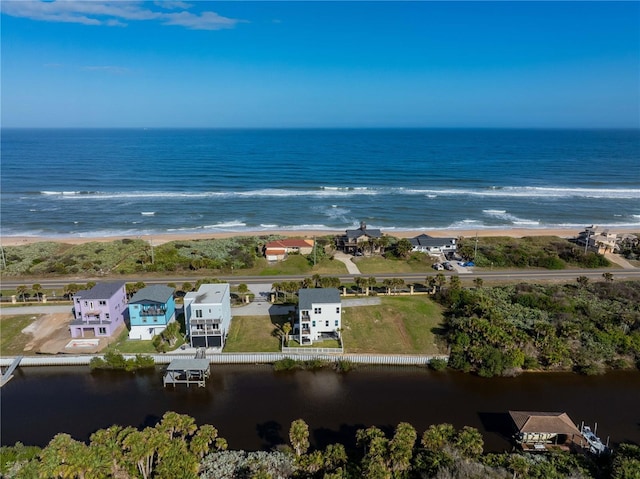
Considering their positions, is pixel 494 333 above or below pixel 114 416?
above

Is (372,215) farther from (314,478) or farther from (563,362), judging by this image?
(314,478)

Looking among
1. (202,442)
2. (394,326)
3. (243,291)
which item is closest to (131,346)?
(243,291)

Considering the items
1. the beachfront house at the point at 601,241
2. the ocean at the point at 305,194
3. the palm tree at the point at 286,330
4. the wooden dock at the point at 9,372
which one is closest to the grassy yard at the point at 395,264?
the palm tree at the point at 286,330

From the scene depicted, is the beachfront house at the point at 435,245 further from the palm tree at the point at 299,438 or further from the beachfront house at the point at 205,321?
the palm tree at the point at 299,438

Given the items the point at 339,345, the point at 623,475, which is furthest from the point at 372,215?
the point at 623,475

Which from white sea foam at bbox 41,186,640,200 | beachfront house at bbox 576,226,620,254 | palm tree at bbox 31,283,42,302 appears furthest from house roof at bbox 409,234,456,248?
palm tree at bbox 31,283,42,302

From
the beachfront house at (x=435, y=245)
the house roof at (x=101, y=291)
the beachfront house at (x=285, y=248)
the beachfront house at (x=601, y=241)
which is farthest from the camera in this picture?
the beachfront house at (x=435, y=245)
